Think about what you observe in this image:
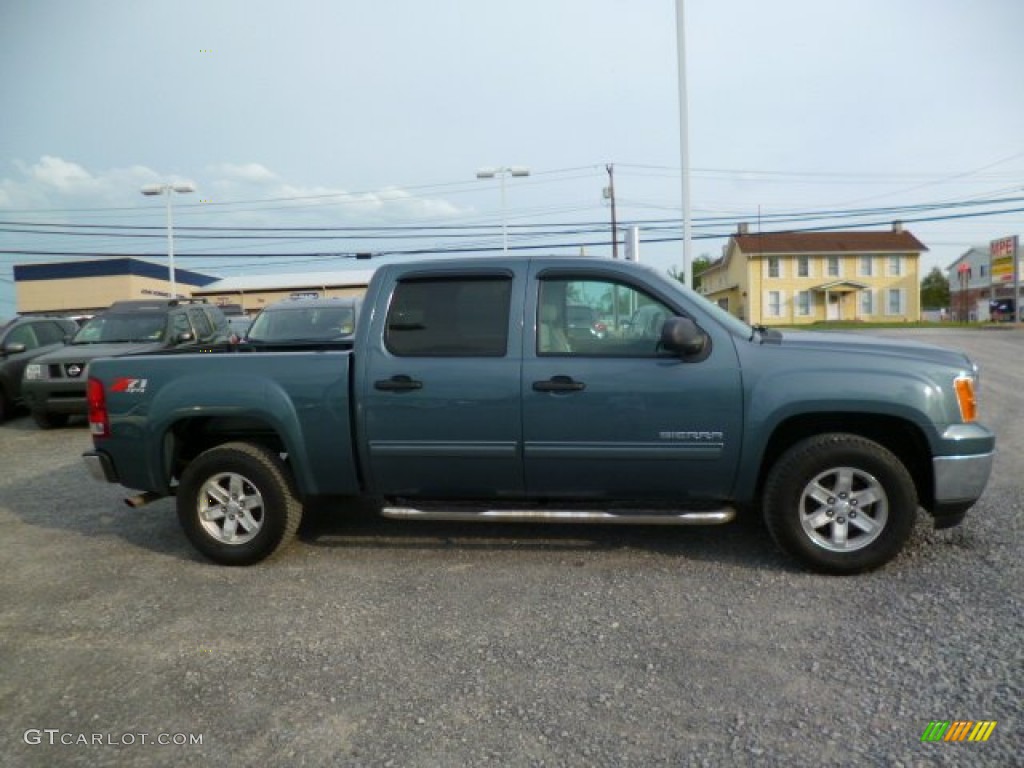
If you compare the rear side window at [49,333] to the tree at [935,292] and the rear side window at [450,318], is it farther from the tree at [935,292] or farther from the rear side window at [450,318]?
the tree at [935,292]

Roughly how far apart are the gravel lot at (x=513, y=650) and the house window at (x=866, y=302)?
50301mm

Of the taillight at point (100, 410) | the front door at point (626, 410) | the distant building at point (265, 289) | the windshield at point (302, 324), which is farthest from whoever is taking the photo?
the distant building at point (265, 289)

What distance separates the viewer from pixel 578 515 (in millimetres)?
3980

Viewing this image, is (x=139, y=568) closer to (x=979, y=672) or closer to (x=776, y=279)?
(x=979, y=672)

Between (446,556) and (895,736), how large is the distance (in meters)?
2.61

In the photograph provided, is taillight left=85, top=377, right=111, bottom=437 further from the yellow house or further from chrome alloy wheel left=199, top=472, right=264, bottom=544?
the yellow house

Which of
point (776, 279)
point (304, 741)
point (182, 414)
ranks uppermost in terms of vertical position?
point (776, 279)

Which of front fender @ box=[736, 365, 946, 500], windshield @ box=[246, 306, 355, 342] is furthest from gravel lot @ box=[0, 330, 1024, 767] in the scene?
windshield @ box=[246, 306, 355, 342]

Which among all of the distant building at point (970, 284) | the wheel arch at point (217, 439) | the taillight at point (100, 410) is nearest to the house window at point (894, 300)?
the distant building at point (970, 284)

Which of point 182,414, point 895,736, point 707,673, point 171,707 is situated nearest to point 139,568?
point 182,414

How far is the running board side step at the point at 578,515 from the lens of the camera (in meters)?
3.88

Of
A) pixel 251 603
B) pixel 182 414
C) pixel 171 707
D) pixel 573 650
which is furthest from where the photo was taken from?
pixel 182 414

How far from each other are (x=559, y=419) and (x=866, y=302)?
52.7 metres

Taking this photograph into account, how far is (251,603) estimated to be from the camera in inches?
150
